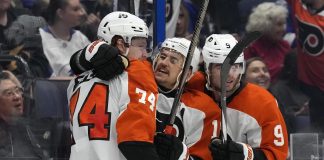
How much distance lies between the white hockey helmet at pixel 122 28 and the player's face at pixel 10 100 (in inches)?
62.3

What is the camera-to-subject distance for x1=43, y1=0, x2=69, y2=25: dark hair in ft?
26.5

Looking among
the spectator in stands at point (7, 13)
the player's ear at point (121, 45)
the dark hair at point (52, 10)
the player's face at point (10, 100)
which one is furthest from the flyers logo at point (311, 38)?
the player's ear at point (121, 45)

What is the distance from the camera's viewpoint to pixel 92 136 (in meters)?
5.17

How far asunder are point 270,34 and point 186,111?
3.12 meters

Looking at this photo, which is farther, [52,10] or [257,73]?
[257,73]

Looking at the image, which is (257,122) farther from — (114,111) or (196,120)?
(114,111)

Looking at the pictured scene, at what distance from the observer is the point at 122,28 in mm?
5336

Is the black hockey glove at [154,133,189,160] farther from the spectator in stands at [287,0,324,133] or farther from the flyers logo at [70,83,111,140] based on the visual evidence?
the spectator in stands at [287,0,324,133]

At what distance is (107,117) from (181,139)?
0.65 m

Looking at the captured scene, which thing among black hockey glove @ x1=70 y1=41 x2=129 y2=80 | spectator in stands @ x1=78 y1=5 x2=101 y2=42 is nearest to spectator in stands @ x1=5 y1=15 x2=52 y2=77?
spectator in stands @ x1=78 y1=5 x2=101 y2=42

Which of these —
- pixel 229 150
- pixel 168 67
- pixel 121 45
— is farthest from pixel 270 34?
pixel 121 45

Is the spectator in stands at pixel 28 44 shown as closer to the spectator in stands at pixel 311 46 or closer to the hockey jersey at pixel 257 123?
the spectator in stands at pixel 311 46

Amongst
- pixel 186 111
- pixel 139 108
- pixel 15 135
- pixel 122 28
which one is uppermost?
pixel 122 28

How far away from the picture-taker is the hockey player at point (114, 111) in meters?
5.07
